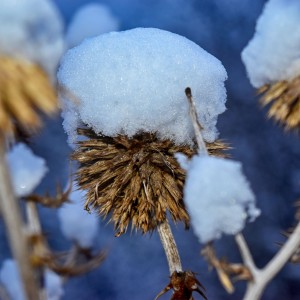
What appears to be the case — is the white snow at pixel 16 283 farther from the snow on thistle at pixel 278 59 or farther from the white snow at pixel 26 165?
the snow on thistle at pixel 278 59

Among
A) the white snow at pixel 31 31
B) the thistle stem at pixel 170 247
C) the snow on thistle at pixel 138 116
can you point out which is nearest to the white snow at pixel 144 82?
the snow on thistle at pixel 138 116

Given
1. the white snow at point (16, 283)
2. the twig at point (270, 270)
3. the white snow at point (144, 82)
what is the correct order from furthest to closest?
the white snow at point (144, 82)
the white snow at point (16, 283)
the twig at point (270, 270)

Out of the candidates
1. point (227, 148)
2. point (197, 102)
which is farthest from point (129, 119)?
point (227, 148)

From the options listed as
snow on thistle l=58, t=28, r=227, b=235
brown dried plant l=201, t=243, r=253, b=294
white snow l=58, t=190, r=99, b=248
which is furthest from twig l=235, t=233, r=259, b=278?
snow on thistle l=58, t=28, r=227, b=235

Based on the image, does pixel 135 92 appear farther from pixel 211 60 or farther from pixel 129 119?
pixel 211 60

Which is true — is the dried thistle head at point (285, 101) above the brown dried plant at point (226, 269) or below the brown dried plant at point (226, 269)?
above

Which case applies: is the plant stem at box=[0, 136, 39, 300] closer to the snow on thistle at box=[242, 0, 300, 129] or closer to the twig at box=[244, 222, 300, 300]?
the twig at box=[244, 222, 300, 300]
